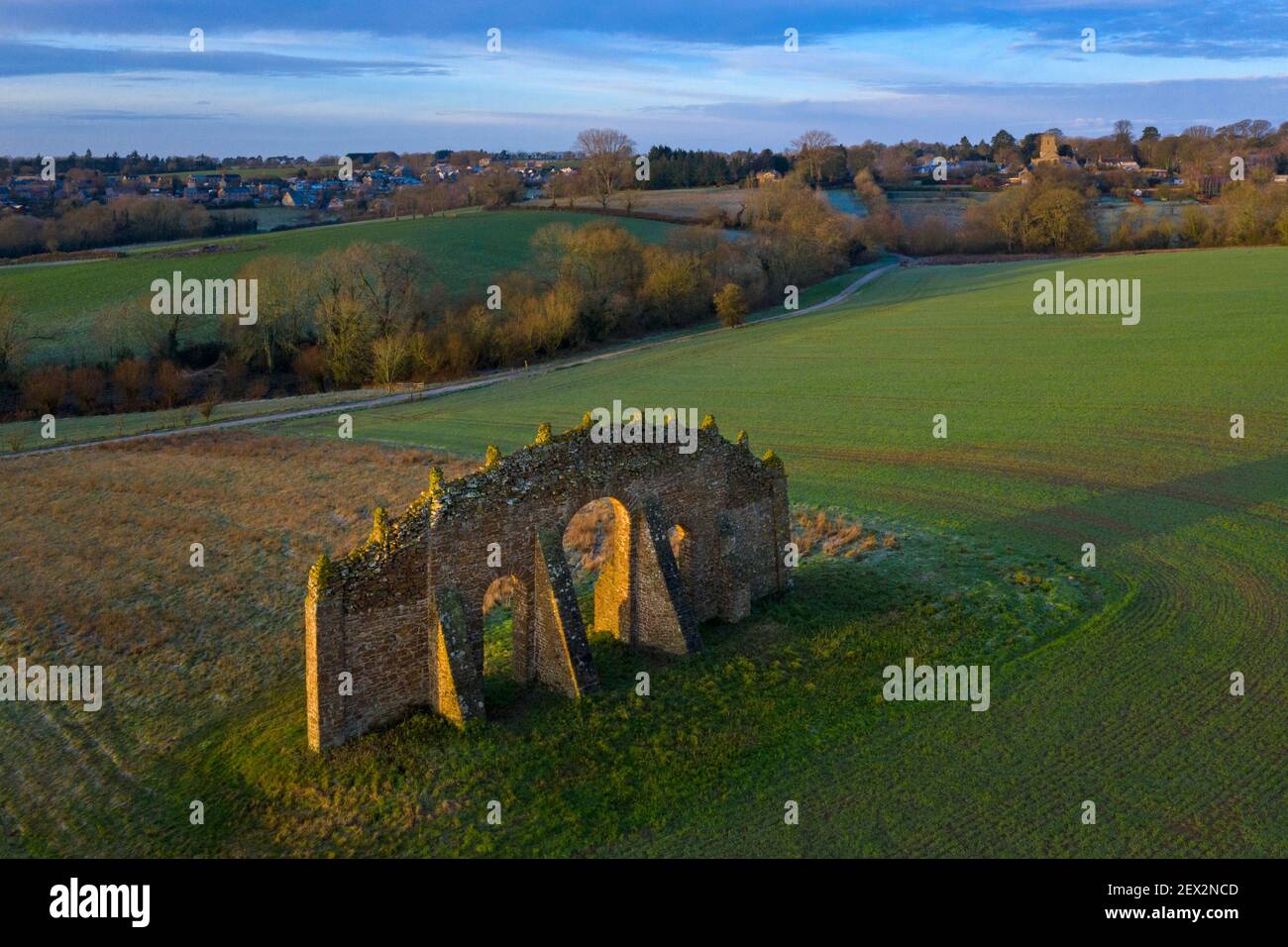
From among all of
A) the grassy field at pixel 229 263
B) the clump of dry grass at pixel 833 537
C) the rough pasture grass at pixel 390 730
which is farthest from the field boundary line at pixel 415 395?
the clump of dry grass at pixel 833 537

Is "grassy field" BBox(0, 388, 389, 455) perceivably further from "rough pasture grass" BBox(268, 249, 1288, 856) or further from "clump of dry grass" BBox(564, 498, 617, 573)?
"clump of dry grass" BBox(564, 498, 617, 573)

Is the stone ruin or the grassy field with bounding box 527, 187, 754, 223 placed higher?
the grassy field with bounding box 527, 187, 754, 223

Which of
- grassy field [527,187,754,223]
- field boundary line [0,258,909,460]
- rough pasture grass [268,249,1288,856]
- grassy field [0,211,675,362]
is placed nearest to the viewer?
rough pasture grass [268,249,1288,856]

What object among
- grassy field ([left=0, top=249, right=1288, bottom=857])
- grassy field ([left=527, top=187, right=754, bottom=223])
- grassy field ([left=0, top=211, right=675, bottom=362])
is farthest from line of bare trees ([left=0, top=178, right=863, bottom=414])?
grassy field ([left=527, top=187, right=754, bottom=223])

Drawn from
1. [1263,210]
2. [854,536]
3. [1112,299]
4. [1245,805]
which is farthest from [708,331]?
[1245,805]

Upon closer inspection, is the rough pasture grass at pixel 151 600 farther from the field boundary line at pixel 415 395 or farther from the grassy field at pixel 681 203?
the grassy field at pixel 681 203

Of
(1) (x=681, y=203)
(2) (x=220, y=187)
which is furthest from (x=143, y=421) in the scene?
(2) (x=220, y=187)
